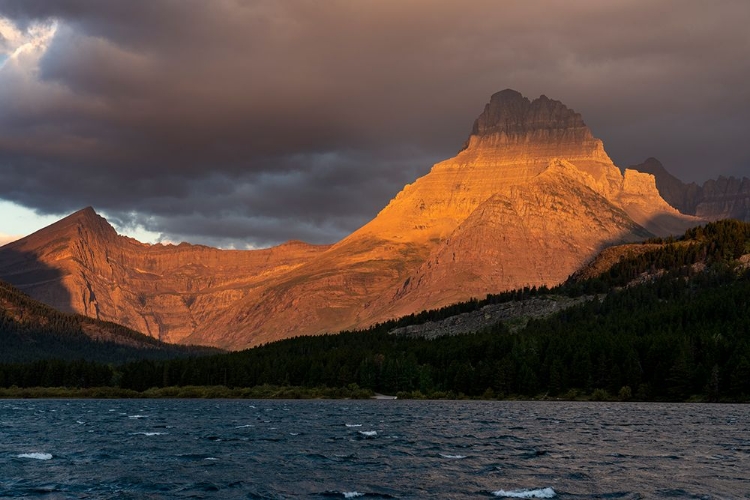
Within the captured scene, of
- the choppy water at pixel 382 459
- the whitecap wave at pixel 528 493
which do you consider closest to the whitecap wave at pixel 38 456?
the choppy water at pixel 382 459

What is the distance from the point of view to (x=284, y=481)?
7181 cm

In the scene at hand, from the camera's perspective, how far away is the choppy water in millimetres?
67062

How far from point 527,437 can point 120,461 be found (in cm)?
5193

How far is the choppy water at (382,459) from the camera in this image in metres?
67.1

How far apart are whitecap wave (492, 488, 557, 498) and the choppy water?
0.47 feet

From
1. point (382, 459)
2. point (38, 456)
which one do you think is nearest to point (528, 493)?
point (382, 459)

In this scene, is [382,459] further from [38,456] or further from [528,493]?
[38,456]

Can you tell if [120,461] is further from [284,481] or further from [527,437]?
[527,437]

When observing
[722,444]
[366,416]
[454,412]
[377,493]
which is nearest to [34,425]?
[366,416]

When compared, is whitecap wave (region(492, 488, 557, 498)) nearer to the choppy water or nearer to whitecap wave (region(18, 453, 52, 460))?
the choppy water

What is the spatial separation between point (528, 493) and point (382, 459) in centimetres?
2533

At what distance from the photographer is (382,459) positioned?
8625 centimetres

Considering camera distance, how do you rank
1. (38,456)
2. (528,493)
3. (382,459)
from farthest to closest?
(38,456), (382,459), (528,493)

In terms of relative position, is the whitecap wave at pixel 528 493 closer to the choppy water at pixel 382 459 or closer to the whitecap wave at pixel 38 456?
the choppy water at pixel 382 459
